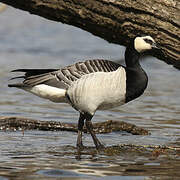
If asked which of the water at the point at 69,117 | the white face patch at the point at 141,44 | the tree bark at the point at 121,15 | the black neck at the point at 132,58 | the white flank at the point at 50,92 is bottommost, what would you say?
the water at the point at 69,117

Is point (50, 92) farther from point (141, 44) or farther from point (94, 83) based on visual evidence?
point (141, 44)

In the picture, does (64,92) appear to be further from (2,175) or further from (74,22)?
(2,175)

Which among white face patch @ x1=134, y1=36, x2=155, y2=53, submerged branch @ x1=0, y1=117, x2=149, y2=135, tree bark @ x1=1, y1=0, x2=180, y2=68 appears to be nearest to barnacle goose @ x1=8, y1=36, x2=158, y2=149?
white face patch @ x1=134, y1=36, x2=155, y2=53

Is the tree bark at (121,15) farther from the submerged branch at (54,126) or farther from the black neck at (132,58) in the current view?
the submerged branch at (54,126)

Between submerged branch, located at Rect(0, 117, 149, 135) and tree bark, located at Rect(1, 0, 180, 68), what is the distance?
1.74 meters

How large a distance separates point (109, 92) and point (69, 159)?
1.23m

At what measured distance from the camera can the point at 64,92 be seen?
9211 mm

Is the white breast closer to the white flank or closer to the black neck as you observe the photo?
the white flank

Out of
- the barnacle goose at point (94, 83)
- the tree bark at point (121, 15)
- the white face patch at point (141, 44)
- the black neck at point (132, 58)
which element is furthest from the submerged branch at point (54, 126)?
the tree bark at point (121, 15)

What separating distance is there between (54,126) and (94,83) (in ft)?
5.63

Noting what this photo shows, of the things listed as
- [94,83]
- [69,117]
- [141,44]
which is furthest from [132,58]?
[69,117]

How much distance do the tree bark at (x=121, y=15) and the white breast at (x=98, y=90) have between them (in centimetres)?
65

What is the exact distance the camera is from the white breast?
29.5 ft

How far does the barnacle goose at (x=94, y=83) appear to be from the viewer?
8992 millimetres
